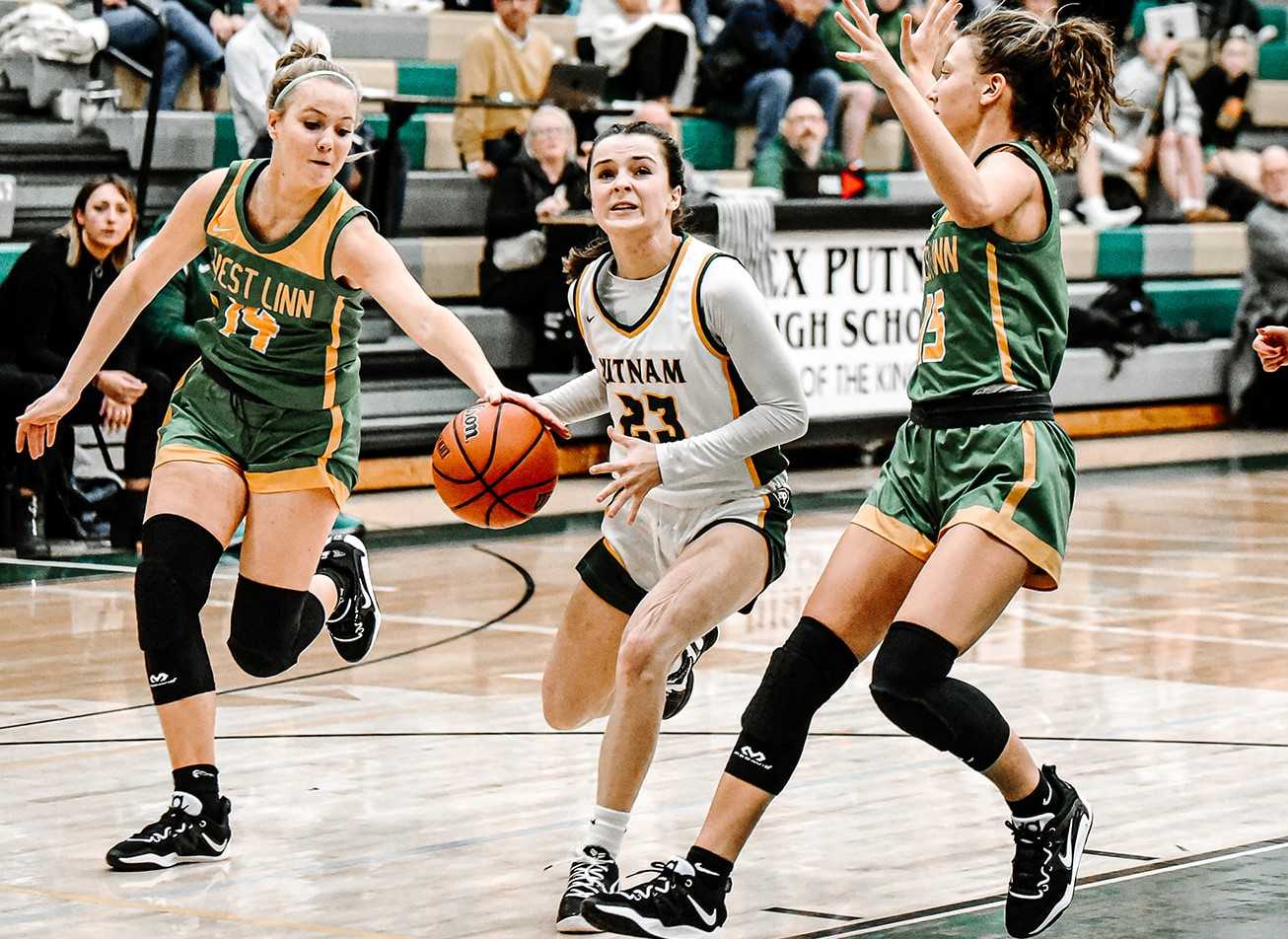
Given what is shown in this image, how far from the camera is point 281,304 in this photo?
15.5 feet

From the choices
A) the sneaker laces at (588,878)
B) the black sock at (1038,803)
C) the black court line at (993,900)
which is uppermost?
the black sock at (1038,803)

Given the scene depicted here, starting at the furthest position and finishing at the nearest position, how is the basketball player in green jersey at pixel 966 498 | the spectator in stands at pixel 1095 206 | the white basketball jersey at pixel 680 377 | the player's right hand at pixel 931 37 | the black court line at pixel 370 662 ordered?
the spectator in stands at pixel 1095 206
the black court line at pixel 370 662
the white basketball jersey at pixel 680 377
the player's right hand at pixel 931 37
the basketball player in green jersey at pixel 966 498

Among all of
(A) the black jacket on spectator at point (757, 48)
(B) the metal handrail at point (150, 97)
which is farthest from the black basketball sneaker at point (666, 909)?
(A) the black jacket on spectator at point (757, 48)

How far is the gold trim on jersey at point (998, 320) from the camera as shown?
3957 mm

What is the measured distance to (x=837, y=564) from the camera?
13.1 feet

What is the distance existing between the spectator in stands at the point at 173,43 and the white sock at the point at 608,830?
796 centimetres

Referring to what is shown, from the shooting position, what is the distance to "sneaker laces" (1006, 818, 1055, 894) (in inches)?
151

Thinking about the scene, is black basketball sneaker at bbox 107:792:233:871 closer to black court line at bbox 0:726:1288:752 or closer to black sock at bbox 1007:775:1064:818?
black court line at bbox 0:726:1288:752

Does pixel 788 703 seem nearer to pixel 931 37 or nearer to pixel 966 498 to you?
pixel 966 498

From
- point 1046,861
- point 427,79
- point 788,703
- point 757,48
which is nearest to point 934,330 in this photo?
point 788,703

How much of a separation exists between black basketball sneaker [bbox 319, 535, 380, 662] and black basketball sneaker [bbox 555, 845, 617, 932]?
165 cm

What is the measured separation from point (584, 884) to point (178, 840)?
0.93 m

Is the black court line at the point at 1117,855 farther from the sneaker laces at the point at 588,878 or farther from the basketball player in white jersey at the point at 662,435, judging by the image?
the sneaker laces at the point at 588,878

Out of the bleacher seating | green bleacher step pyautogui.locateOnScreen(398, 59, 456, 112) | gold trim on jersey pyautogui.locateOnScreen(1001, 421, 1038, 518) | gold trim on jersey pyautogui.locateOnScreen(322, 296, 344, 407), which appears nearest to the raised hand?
gold trim on jersey pyautogui.locateOnScreen(1001, 421, 1038, 518)
